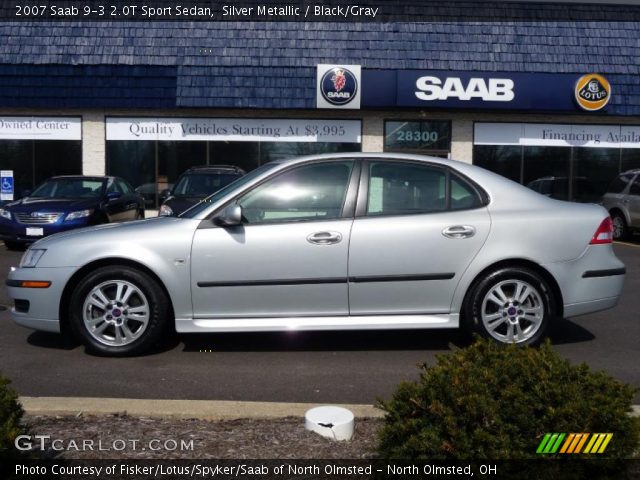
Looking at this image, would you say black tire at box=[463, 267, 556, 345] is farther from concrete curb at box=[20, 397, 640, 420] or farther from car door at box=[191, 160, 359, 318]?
concrete curb at box=[20, 397, 640, 420]

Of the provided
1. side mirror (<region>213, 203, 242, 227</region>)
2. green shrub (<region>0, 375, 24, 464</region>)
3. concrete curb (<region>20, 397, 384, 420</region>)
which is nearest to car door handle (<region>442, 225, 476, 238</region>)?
side mirror (<region>213, 203, 242, 227</region>)

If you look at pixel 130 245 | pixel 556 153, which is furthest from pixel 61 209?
pixel 556 153

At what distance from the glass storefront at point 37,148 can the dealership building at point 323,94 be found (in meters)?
0.04

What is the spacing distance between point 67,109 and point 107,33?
7.36ft

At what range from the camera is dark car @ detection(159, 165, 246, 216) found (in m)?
12.8

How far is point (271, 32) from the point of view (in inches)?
754

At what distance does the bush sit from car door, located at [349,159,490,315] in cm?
246

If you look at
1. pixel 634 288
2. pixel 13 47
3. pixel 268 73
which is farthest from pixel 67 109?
pixel 634 288

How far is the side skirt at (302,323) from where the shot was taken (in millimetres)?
5605

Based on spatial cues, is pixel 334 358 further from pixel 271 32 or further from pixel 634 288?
pixel 271 32

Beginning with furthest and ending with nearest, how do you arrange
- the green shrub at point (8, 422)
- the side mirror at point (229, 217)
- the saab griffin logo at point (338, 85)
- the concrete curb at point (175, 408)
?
1. the saab griffin logo at point (338, 85)
2. the side mirror at point (229, 217)
3. the concrete curb at point (175, 408)
4. the green shrub at point (8, 422)

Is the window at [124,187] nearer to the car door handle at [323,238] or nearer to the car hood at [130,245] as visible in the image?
the car hood at [130,245]

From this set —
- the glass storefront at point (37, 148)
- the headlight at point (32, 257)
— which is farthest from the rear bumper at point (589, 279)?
the glass storefront at point (37, 148)

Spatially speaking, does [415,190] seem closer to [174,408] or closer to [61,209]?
[174,408]
